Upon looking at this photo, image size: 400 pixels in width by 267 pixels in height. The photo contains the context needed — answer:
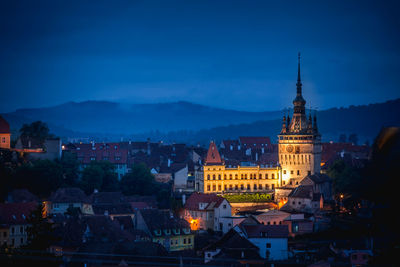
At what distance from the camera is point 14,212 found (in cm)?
7244

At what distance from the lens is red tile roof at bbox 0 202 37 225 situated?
234ft

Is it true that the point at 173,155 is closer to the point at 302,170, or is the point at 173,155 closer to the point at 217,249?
the point at 302,170

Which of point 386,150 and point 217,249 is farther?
point 217,249

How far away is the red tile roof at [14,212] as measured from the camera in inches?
2805

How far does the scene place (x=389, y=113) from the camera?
121438mm

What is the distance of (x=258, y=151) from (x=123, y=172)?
19328 millimetres

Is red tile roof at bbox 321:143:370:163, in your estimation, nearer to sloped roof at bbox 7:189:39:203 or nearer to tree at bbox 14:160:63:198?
tree at bbox 14:160:63:198

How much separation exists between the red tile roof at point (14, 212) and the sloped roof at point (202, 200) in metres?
16.3

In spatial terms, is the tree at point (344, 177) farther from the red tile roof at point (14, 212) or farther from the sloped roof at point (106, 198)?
the red tile roof at point (14, 212)

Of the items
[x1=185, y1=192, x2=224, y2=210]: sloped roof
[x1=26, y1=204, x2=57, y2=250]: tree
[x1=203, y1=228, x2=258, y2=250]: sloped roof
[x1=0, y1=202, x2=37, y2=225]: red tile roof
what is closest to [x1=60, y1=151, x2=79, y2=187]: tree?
[x1=185, y1=192, x2=224, y2=210]: sloped roof

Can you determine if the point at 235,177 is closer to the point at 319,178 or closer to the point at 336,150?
the point at 319,178

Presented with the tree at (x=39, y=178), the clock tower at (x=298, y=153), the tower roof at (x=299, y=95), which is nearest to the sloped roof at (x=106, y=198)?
the tree at (x=39, y=178)

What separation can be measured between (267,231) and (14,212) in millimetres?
21178

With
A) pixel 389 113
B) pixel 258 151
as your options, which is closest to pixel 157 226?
pixel 258 151
